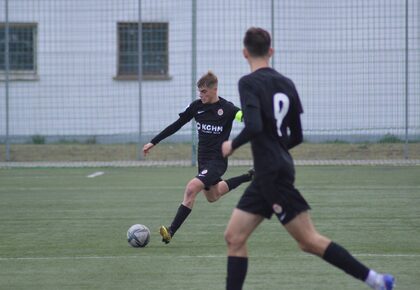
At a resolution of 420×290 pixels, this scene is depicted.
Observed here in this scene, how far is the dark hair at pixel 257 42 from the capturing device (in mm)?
6430

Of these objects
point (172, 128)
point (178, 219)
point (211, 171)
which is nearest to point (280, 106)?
point (178, 219)

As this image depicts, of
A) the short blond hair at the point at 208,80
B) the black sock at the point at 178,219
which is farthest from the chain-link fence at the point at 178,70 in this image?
the black sock at the point at 178,219

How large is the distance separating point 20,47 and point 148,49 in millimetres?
3247

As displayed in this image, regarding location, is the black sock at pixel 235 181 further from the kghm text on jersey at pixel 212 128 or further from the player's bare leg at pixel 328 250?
the player's bare leg at pixel 328 250

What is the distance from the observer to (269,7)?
73.6ft

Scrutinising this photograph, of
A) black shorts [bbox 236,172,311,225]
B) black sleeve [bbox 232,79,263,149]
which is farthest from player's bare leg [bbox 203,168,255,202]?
black sleeve [bbox 232,79,263,149]

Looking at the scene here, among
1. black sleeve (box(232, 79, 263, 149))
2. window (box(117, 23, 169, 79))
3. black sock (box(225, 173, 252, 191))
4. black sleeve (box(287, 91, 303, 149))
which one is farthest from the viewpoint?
window (box(117, 23, 169, 79))

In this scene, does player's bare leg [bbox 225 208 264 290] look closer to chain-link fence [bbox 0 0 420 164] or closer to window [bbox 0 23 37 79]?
chain-link fence [bbox 0 0 420 164]

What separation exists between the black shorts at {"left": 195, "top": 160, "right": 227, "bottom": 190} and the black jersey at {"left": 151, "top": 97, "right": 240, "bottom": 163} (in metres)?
0.07

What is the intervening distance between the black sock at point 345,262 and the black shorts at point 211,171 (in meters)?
4.37

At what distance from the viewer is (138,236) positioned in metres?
9.79

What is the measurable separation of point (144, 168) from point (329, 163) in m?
4.23

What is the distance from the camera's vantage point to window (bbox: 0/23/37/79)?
76.5 feet

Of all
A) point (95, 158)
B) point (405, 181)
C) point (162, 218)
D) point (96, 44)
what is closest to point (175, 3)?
point (96, 44)
